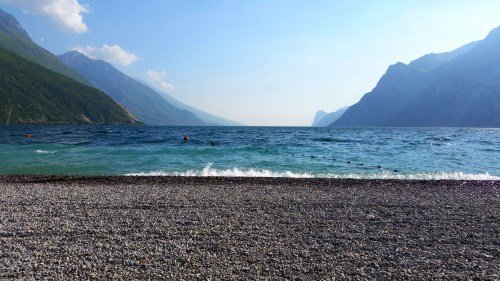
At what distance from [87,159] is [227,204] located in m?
24.4

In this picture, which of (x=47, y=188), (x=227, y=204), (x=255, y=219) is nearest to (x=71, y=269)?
(x=255, y=219)

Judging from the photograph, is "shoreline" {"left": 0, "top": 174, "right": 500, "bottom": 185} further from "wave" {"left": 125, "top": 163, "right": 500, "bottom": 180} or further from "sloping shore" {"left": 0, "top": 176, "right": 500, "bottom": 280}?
"wave" {"left": 125, "top": 163, "right": 500, "bottom": 180}

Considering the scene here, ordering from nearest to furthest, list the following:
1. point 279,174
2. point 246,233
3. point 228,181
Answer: point 246,233
point 228,181
point 279,174

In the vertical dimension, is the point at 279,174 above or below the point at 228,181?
below

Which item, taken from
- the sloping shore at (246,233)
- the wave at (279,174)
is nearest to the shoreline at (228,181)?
the sloping shore at (246,233)

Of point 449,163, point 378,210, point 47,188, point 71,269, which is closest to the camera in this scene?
point 71,269

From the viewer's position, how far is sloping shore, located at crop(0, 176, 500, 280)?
7.49 m

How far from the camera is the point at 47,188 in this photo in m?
16.7

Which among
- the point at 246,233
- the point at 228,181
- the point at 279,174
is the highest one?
the point at 246,233

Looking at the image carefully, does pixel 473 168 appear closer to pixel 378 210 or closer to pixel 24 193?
pixel 378 210

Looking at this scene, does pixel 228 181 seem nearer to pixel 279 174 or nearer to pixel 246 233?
pixel 279 174

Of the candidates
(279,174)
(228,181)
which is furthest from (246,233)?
(279,174)

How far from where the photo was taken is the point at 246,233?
9734mm

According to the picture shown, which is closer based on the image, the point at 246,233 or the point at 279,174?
the point at 246,233
